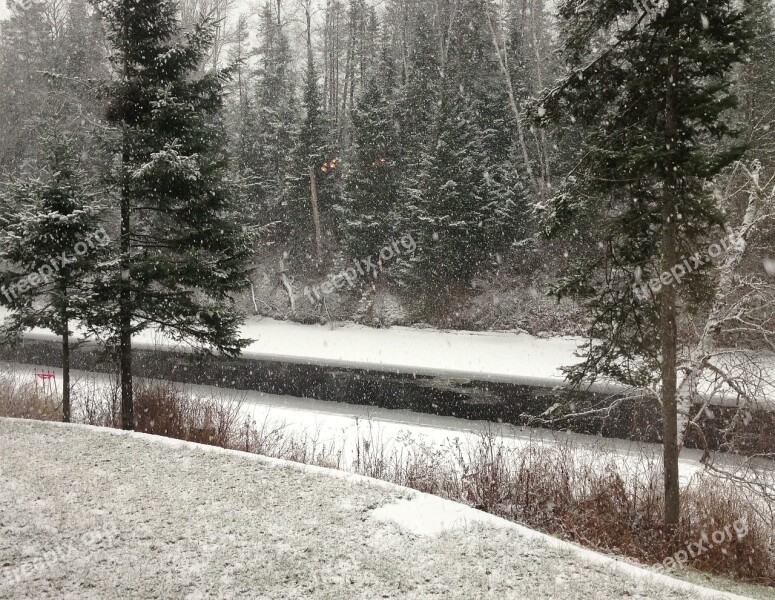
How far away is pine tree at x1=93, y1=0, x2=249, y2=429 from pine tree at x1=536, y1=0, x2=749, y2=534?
6.77m

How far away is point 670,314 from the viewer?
713 centimetres

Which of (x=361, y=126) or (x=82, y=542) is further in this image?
(x=361, y=126)

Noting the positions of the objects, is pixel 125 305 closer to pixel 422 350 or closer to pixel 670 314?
pixel 670 314

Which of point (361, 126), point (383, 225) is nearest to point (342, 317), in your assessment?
point (383, 225)

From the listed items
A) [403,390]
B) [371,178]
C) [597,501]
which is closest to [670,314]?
[597,501]

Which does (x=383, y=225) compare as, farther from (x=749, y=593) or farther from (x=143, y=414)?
(x=749, y=593)

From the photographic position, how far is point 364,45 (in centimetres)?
3750

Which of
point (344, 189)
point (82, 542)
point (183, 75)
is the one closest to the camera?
point (82, 542)

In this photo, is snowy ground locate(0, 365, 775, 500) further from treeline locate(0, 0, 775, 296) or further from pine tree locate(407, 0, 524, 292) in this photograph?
pine tree locate(407, 0, 524, 292)

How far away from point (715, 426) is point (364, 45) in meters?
33.1

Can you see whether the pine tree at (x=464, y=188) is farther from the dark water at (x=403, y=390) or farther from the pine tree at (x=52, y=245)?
the pine tree at (x=52, y=245)

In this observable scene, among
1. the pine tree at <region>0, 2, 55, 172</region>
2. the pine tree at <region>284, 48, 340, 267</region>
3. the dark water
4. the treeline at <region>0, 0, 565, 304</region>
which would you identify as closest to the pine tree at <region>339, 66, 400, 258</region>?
the treeline at <region>0, 0, 565, 304</region>

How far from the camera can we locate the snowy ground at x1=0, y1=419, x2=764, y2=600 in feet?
15.8

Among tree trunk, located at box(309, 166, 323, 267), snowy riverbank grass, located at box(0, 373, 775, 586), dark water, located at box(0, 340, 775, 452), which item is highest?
tree trunk, located at box(309, 166, 323, 267)
